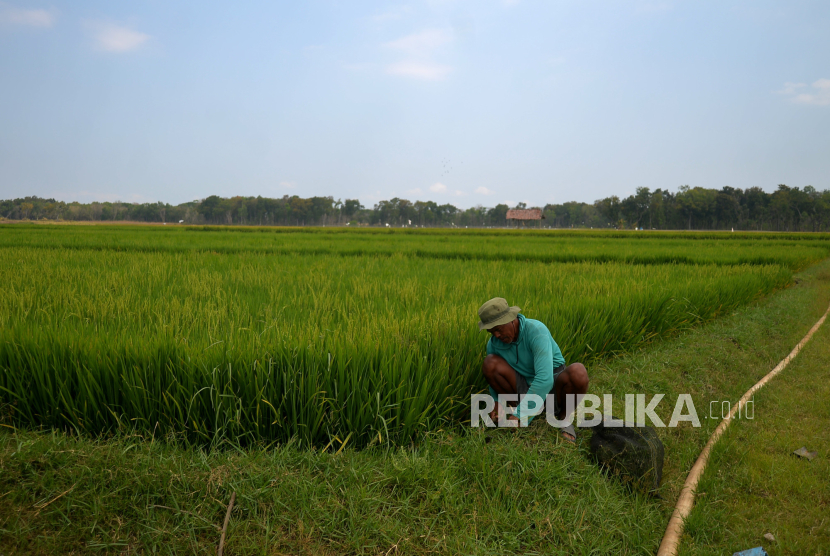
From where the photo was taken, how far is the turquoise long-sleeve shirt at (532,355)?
279 centimetres

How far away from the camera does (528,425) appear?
3.03 metres

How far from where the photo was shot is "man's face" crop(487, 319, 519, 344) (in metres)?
2.76

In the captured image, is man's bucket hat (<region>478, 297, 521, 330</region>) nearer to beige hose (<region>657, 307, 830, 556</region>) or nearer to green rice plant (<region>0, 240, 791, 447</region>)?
green rice plant (<region>0, 240, 791, 447</region>)

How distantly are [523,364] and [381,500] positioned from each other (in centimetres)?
123

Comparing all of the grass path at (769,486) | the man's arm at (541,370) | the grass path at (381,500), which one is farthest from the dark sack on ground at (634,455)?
the man's arm at (541,370)

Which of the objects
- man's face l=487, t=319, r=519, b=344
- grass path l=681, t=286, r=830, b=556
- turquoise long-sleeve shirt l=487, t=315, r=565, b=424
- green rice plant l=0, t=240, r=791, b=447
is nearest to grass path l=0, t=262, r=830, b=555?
grass path l=681, t=286, r=830, b=556

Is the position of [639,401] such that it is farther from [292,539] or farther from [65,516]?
[65,516]

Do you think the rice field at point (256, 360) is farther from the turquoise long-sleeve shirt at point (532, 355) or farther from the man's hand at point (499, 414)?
the turquoise long-sleeve shirt at point (532, 355)

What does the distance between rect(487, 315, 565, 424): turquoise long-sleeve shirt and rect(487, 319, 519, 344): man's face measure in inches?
2.8

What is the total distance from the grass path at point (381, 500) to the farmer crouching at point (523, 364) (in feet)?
0.80

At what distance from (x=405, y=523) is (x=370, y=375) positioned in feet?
2.53

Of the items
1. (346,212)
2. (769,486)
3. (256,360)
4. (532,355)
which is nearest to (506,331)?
(532,355)

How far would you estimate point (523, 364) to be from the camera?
2.98 metres

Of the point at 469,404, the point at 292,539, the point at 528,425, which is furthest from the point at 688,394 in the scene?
the point at 292,539
